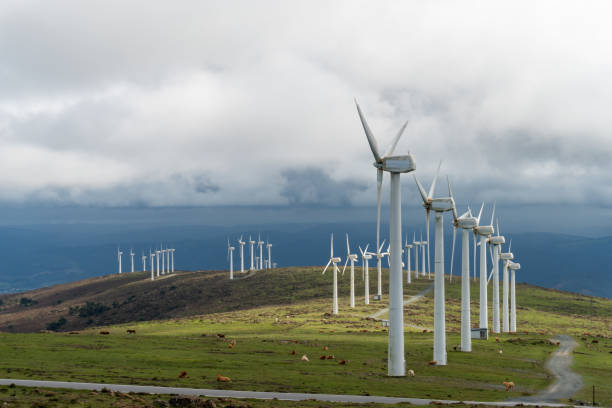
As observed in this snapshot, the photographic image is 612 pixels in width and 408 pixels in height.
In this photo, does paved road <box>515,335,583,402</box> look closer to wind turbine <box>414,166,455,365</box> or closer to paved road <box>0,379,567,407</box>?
paved road <box>0,379,567,407</box>

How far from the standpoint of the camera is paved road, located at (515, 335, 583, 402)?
7038cm

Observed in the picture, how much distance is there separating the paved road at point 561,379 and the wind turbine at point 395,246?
15225mm

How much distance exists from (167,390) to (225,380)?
29.9 feet

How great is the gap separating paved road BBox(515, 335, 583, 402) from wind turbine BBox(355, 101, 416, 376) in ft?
49.9

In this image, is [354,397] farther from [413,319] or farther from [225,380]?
[413,319]

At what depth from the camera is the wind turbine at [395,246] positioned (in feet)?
247

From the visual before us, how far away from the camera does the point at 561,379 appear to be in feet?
279

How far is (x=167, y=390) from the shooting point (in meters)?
58.9

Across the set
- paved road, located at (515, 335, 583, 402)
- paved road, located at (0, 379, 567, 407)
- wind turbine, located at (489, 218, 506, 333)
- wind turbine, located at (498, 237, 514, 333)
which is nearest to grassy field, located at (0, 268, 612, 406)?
paved road, located at (515, 335, 583, 402)

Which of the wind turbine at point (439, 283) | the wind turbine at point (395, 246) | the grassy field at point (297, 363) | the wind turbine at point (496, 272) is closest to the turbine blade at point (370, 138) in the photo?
the wind turbine at point (395, 246)

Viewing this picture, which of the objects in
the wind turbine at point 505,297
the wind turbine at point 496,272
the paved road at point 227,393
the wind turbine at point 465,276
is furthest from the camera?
the wind turbine at point 505,297

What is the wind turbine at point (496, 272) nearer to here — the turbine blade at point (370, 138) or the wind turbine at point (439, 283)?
the wind turbine at point (439, 283)

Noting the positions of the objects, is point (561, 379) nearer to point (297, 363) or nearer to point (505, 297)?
point (297, 363)

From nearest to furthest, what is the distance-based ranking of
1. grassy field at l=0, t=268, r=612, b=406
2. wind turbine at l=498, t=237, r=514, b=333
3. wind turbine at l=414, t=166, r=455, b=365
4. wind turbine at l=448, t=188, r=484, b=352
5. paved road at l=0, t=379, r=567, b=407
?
paved road at l=0, t=379, r=567, b=407, grassy field at l=0, t=268, r=612, b=406, wind turbine at l=414, t=166, r=455, b=365, wind turbine at l=448, t=188, r=484, b=352, wind turbine at l=498, t=237, r=514, b=333
